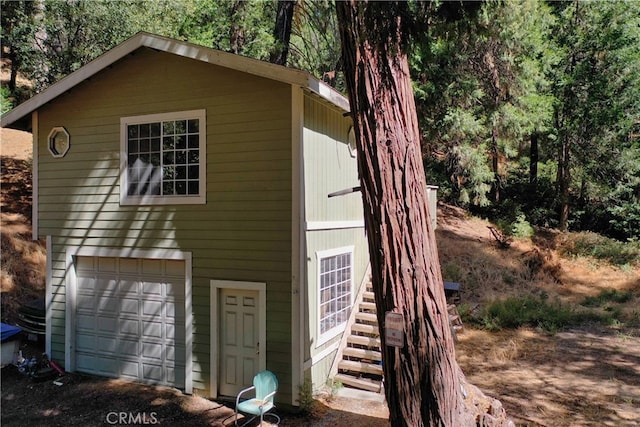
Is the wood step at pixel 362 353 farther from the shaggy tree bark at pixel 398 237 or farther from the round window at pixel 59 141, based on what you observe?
the round window at pixel 59 141

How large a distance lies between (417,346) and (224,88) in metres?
5.04

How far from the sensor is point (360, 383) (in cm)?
744

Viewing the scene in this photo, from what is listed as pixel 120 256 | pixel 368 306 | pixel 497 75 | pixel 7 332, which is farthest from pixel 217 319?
pixel 497 75

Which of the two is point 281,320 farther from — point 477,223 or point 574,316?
point 477,223

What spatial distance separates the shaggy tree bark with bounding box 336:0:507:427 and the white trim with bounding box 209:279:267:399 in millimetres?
2762

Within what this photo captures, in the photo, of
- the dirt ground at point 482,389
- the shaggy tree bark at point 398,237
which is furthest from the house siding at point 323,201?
the shaggy tree bark at point 398,237

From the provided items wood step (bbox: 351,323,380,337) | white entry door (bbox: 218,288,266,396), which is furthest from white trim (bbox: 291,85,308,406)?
wood step (bbox: 351,323,380,337)

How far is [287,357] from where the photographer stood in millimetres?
6539

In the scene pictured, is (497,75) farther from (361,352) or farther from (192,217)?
(192,217)

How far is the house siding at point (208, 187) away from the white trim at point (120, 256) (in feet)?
0.33

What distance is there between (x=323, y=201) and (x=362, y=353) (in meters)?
2.83

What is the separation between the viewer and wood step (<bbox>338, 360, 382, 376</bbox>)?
7.49 metres

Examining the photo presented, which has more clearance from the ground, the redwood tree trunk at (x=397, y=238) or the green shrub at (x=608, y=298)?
the redwood tree trunk at (x=397, y=238)

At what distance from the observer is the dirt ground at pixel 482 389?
21.0 feet
